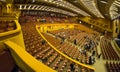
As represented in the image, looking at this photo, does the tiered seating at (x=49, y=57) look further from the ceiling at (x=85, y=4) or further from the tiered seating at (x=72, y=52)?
the ceiling at (x=85, y=4)

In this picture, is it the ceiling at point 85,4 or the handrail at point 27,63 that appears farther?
the ceiling at point 85,4

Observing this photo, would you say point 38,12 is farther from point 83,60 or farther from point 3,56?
point 3,56

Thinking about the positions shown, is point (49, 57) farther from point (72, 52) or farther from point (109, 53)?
point (109, 53)

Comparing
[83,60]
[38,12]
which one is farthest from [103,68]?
[38,12]

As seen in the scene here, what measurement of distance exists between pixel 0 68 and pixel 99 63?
→ 1641 cm

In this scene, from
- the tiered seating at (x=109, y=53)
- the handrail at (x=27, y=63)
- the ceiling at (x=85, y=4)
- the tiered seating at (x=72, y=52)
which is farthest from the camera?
the tiered seating at (x=109, y=53)

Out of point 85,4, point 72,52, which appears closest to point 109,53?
point 72,52

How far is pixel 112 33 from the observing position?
4734 centimetres

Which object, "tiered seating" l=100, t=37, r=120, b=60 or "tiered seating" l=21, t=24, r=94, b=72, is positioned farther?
"tiered seating" l=100, t=37, r=120, b=60

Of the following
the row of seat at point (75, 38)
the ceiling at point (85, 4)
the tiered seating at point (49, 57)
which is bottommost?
the row of seat at point (75, 38)

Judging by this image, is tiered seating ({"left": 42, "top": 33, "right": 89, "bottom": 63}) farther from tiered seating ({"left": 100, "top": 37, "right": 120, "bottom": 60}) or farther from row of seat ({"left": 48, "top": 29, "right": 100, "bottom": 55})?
row of seat ({"left": 48, "top": 29, "right": 100, "bottom": 55})

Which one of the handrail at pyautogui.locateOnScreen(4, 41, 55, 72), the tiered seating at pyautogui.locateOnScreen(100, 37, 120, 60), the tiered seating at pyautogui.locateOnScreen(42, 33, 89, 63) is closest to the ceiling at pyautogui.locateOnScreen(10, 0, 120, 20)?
the tiered seating at pyautogui.locateOnScreen(100, 37, 120, 60)

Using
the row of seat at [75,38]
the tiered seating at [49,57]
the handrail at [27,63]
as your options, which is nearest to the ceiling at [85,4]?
the row of seat at [75,38]

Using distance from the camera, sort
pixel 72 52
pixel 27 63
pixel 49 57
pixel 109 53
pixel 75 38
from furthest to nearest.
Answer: pixel 75 38 < pixel 109 53 < pixel 72 52 < pixel 49 57 < pixel 27 63
